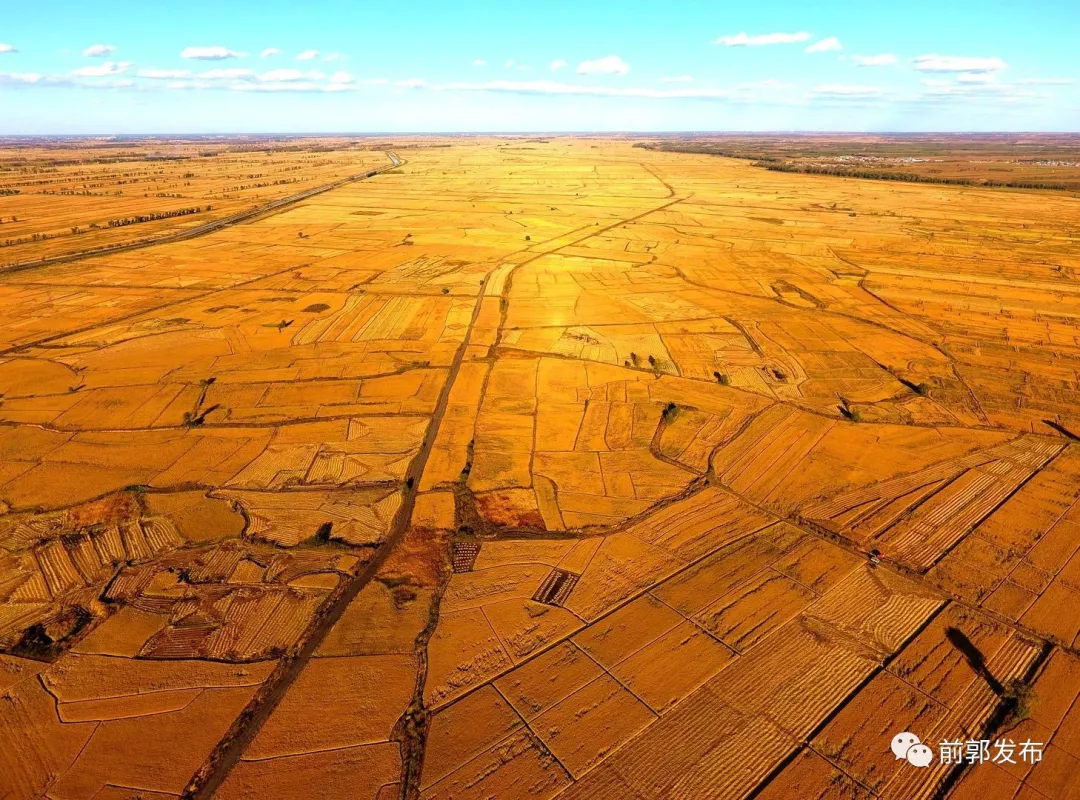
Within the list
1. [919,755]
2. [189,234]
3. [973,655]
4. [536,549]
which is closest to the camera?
[919,755]

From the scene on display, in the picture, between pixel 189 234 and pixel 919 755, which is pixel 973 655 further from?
pixel 189 234

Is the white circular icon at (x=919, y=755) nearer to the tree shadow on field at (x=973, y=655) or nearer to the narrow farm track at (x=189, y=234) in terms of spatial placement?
the tree shadow on field at (x=973, y=655)

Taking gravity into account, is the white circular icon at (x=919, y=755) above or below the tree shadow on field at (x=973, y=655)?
below

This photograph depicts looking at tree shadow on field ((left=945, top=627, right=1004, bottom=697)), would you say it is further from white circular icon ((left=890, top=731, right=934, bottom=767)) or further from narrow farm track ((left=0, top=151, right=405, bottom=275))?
narrow farm track ((left=0, top=151, right=405, bottom=275))

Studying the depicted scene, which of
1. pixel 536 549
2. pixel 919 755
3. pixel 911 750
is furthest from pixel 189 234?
pixel 919 755

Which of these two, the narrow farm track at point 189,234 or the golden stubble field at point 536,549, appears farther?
the narrow farm track at point 189,234

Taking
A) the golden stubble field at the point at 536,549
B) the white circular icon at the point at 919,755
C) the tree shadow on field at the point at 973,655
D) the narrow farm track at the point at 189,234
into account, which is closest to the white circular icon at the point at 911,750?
the white circular icon at the point at 919,755
